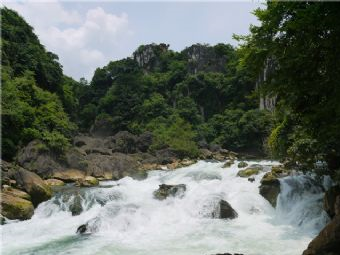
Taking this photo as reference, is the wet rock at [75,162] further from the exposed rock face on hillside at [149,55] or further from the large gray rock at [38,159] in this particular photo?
the exposed rock face on hillside at [149,55]

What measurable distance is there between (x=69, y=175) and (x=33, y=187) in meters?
6.76

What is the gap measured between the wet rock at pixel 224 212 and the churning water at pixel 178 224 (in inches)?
10.8

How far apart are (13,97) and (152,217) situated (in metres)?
13.3

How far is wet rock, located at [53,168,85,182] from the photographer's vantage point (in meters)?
22.9

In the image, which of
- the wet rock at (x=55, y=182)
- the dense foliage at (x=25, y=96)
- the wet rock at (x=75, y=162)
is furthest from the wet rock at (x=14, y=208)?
→ the wet rock at (x=75, y=162)

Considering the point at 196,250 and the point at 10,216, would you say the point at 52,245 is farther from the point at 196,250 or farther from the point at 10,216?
the point at 196,250

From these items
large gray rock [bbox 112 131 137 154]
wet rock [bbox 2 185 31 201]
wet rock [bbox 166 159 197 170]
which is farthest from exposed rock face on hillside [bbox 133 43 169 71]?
wet rock [bbox 2 185 31 201]

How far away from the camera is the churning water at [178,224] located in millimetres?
11352

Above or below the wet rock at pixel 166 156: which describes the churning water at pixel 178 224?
below

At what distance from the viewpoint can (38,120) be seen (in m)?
25.0

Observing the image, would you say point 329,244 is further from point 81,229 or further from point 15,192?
point 15,192

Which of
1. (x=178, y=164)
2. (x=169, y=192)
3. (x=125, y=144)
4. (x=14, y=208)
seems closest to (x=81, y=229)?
(x=14, y=208)

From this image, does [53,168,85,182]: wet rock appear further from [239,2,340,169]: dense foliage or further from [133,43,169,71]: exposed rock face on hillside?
[133,43,169,71]: exposed rock face on hillside

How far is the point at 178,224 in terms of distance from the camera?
14.1 meters
